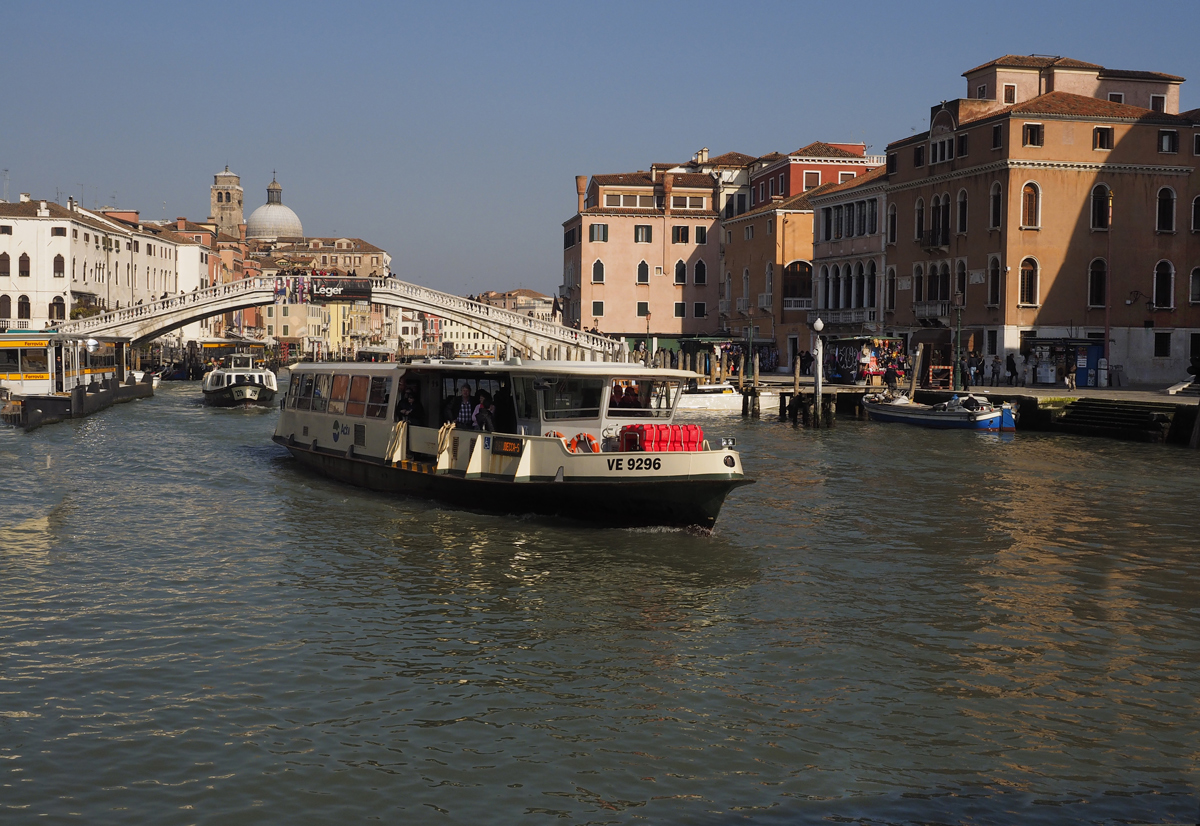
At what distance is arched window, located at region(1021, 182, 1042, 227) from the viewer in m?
37.6

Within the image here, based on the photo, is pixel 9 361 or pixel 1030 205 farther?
pixel 1030 205

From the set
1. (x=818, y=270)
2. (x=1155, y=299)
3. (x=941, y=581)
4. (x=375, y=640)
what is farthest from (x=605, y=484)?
(x=818, y=270)

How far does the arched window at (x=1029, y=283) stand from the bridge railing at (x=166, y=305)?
31.0m

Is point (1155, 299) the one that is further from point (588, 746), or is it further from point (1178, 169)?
point (588, 746)

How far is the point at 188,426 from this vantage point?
1260 inches

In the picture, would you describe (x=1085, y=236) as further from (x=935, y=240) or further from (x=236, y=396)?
(x=236, y=396)

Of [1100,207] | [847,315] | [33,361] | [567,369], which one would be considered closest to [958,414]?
[1100,207]

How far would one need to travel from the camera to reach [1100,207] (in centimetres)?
3791

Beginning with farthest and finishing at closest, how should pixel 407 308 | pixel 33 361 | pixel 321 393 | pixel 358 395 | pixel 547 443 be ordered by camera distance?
pixel 407 308
pixel 33 361
pixel 321 393
pixel 358 395
pixel 547 443

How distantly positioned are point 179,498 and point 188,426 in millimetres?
14083

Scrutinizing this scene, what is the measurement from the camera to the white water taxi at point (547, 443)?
47.9ft

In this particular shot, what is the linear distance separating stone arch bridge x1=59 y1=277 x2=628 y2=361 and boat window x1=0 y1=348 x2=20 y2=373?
17.9m

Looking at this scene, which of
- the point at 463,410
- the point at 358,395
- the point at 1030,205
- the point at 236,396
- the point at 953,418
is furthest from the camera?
the point at 236,396

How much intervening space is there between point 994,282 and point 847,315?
10.2m
